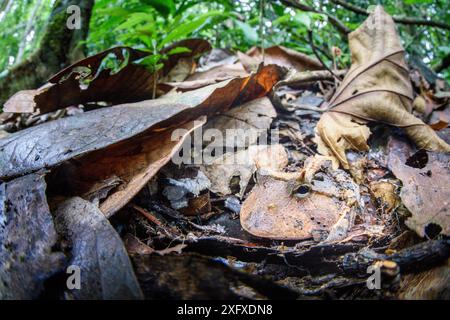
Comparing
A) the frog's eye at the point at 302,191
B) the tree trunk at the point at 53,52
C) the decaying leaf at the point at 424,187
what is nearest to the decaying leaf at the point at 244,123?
the frog's eye at the point at 302,191

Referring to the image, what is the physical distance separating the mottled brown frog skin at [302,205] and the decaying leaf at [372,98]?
20cm

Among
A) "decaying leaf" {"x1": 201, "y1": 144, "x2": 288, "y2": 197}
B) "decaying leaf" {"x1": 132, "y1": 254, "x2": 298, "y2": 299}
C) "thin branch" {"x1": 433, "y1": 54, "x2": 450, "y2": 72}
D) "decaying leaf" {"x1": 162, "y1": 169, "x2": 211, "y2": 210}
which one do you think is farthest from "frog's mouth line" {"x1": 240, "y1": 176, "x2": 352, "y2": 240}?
"thin branch" {"x1": 433, "y1": 54, "x2": 450, "y2": 72}

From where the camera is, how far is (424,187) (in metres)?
1.15

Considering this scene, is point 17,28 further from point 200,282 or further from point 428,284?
point 428,284

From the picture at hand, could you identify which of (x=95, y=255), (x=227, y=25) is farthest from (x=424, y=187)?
(x=227, y=25)

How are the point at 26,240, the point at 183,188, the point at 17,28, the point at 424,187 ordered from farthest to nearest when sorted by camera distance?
1. the point at 17,28
2. the point at 183,188
3. the point at 424,187
4. the point at 26,240

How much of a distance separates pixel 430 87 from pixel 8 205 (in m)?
2.78

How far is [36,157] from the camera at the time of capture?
1.12 m

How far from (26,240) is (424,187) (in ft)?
4.47

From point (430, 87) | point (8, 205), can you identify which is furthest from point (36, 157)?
point (430, 87)

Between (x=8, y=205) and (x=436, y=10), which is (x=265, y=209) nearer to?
(x=8, y=205)

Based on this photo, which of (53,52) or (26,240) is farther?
(53,52)

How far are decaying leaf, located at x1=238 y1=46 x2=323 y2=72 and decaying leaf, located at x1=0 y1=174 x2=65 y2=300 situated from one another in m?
1.69

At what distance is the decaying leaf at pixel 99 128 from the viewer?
3.67 ft
